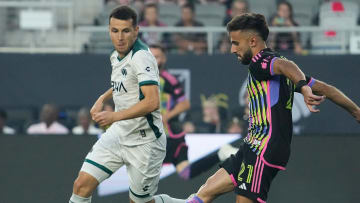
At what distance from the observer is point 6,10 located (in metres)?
15.3

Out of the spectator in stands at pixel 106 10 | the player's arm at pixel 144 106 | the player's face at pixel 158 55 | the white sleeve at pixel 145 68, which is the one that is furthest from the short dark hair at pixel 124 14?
the spectator in stands at pixel 106 10

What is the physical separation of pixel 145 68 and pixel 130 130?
25.1 inches

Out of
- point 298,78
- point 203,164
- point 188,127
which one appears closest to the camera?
point 298,78

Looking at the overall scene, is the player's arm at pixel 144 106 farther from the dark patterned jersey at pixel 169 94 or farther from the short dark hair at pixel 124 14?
the dark patterned jersey at pixel 169 94

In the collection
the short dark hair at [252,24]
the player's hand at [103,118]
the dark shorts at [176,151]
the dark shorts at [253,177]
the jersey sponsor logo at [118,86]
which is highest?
the short dark hair at [252,24]

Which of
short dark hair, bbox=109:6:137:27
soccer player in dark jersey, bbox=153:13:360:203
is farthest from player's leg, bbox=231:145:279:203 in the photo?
short dark hair, bbox=109:6:137:27

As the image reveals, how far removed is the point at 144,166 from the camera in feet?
24.4

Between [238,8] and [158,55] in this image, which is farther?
[238,8]

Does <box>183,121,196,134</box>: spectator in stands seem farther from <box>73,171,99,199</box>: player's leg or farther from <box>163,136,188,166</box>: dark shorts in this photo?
<box>73,171,99,199</box>: player's leg

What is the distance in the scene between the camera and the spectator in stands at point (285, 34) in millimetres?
13641

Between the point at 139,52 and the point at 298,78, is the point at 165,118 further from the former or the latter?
the point at 298,78

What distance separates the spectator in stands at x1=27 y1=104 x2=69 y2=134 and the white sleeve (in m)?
5.19

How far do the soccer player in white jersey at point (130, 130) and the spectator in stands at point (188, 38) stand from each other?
6316 millimetres

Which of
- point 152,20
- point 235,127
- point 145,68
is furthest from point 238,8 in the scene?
point 145,68
